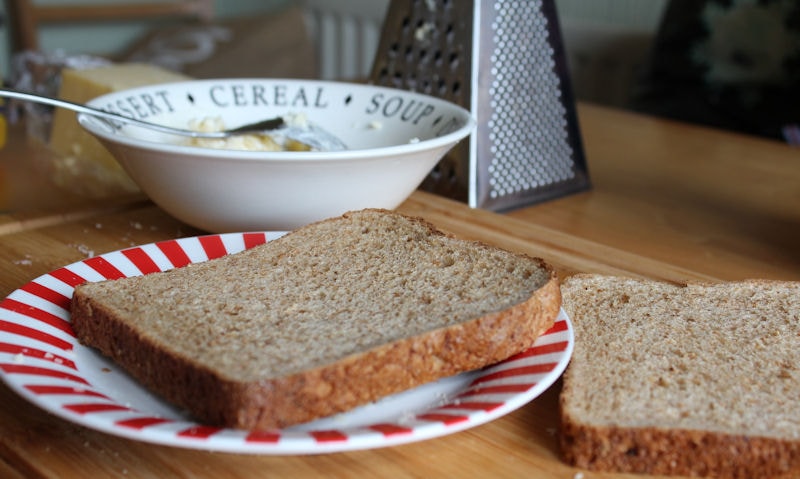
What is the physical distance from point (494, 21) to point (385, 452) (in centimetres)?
83

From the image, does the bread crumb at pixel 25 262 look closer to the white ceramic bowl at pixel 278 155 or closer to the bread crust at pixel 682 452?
the white ceramic bowl at pixel 278 155

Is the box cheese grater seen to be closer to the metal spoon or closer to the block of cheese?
the metal spoon

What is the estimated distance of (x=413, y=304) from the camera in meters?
0.75

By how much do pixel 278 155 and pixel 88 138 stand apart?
2.34 feet

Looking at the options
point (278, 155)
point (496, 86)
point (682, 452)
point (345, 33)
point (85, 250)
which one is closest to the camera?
point (682, 452)

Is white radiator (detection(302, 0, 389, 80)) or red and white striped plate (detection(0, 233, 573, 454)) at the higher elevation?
red and white striped plate (detection(0, 233, 573, 454))

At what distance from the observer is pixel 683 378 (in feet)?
2.32

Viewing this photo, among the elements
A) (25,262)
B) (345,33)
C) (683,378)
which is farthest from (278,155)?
(345,33)

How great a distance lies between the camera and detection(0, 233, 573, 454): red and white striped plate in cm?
57

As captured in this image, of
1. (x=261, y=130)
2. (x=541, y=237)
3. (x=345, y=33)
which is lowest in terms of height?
(x=345, y=33)

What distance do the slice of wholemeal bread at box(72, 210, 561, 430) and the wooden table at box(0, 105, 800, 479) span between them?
0.17 feet

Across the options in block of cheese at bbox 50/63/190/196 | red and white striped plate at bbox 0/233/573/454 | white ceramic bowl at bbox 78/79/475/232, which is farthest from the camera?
block of cheese at bbox 50/63/190/196

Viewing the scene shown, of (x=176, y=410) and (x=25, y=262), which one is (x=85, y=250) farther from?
(x=176, y=410)

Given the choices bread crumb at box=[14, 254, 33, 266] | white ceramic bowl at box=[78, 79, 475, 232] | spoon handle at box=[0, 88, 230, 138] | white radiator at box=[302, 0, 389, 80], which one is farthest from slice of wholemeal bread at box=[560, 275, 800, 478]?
white radiator at box=[302, 0, 389, 80]
